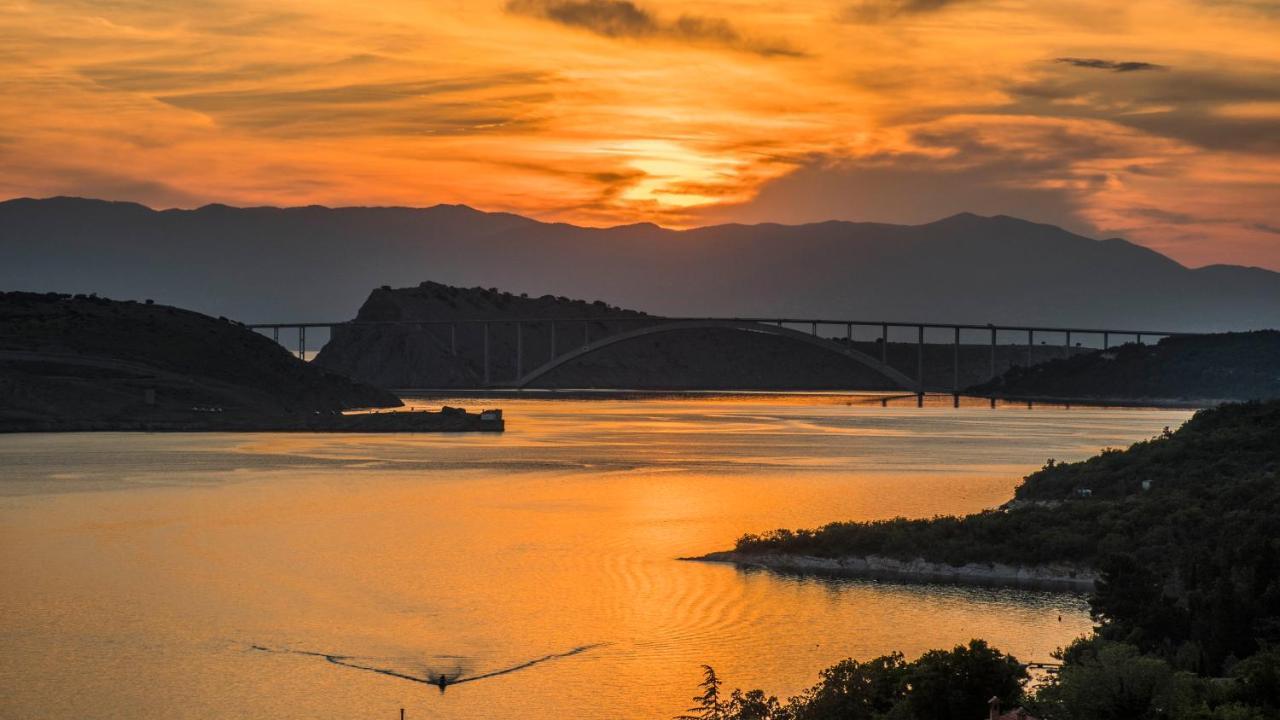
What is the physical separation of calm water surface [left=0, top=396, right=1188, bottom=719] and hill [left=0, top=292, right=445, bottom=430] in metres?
23.6

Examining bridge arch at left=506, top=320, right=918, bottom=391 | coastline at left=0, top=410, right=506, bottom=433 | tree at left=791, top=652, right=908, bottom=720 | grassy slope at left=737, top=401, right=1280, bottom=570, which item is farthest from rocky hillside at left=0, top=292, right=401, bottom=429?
tree at left=791, top=652, right=908, bottom=720

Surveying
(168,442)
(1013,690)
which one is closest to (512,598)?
(1013,690)

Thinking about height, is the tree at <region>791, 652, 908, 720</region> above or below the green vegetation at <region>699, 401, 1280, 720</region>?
below

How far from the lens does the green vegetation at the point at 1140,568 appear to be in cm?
2297

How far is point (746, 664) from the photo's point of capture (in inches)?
1288

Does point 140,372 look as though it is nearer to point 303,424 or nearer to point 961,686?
point 303,424

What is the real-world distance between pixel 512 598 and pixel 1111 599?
51.6 ft

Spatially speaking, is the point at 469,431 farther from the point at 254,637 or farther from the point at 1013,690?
the point at 1013,690

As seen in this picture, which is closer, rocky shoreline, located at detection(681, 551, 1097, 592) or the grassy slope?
rocky shoreline, located at detection(681, 551, 1097, 592)

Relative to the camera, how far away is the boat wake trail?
31203mm

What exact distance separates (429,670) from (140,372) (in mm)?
97252

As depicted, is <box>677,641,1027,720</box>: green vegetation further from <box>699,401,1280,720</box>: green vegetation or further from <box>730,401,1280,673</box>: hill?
<box>730,401,1280,673</box>: hill

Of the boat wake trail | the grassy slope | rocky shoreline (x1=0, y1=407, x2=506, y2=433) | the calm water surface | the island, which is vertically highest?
the island

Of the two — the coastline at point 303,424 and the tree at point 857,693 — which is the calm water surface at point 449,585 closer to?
the tree at point 857,693
